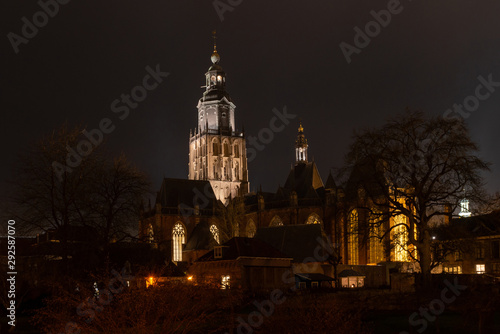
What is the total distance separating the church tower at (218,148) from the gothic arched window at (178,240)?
15124mm

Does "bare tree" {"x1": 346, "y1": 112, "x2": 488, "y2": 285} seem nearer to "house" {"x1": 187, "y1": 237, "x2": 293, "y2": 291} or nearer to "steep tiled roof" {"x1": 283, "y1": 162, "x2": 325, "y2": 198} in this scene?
"house" {"x1": 187, "y1": 237, "x2": 293, "y2": 291}

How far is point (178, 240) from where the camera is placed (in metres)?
83.4

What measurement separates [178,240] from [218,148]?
23094mm

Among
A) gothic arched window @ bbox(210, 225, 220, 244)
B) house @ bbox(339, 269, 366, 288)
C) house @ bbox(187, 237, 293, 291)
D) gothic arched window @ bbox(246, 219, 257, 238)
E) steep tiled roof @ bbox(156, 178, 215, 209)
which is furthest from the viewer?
gothic arched window @ bbox(210, 225, 220, 244)

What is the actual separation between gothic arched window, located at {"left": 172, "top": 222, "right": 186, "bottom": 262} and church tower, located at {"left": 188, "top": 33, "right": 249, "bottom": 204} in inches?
595

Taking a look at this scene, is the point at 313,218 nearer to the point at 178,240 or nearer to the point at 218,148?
the point at 178,240

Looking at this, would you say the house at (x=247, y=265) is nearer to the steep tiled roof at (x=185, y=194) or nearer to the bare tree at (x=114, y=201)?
the bare tree at (x=114, y=201)

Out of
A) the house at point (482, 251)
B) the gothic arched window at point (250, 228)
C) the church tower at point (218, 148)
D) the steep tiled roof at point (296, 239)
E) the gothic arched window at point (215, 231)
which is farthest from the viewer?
the church tower at point (218, 148)

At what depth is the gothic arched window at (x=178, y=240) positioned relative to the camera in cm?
8219

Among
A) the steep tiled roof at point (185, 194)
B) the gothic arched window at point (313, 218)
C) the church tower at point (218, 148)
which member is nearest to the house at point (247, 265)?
the gothic arched window at point (313, 218)

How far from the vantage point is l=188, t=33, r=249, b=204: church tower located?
100 metres

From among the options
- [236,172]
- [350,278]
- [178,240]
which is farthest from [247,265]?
[236,172]

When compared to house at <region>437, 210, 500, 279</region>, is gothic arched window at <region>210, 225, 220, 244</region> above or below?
above

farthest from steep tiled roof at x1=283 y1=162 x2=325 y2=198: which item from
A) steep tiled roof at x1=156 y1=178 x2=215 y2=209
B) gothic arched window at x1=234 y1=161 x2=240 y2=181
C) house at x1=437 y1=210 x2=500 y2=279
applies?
house at x1=437 y1=210 x2=500 y2=279
